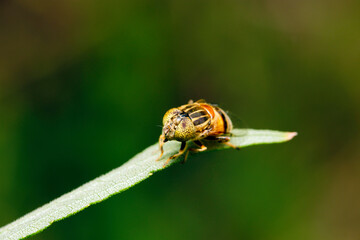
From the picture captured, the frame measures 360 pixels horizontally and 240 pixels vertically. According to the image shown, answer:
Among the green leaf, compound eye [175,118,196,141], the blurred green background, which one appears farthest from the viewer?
the blurred green background

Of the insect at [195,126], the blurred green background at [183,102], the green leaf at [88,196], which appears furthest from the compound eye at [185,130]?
the blurred green background at [183,102]

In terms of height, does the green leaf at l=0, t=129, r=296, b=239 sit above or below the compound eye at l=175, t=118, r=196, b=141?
below

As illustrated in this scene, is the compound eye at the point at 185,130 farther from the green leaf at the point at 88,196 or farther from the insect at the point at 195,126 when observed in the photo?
the green leaf at the point at 88,196

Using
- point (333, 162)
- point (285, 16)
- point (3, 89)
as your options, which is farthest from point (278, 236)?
point (3, 89)

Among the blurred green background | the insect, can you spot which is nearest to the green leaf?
the insect

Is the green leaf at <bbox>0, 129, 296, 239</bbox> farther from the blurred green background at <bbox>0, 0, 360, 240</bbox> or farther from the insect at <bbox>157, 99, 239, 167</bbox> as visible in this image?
the blurred green background at <bbox>0, 0, 360, 240</bbox>

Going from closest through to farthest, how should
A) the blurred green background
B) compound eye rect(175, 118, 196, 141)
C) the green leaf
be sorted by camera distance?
the green leaf
compound eye rect(175, 118, 196, 141)
the blurred green background

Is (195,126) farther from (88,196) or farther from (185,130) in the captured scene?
(88,196)

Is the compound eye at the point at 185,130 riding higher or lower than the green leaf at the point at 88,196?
higher
